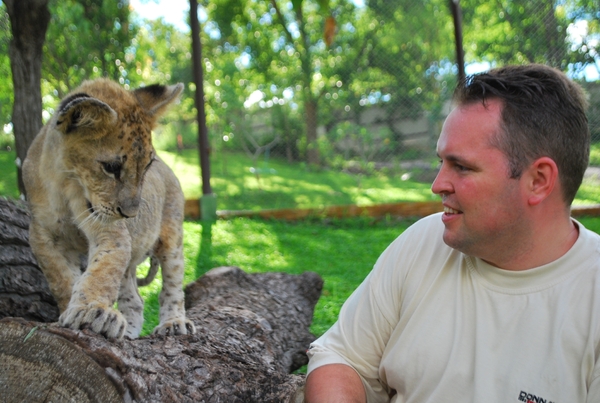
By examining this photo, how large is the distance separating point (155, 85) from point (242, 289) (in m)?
1.47

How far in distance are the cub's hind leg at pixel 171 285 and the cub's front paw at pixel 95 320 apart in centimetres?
67

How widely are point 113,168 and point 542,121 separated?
6.93ft

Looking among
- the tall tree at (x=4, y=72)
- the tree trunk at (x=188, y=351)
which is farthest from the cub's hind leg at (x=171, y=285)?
the tall tree at (x=4, y=72)

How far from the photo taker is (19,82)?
201 inches

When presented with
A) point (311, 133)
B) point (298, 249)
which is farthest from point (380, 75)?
point (298, 249)

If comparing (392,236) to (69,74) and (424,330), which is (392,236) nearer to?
(69,74)

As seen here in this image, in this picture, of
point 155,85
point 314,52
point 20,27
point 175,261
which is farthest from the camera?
point 314,52

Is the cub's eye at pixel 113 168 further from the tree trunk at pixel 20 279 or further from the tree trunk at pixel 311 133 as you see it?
the tree trunk at pixel 311 133

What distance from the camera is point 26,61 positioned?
16.5ft

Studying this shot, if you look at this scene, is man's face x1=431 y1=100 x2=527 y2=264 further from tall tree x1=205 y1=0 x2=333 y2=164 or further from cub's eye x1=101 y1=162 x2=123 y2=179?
tall tree x1=205 y1=0 x2=333 y2=164

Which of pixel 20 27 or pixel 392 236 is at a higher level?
pixel 20 27

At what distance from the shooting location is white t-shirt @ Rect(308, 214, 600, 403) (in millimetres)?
1995

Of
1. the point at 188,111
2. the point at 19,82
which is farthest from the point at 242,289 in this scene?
the point at 188,111

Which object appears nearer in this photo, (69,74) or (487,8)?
(69,74)
